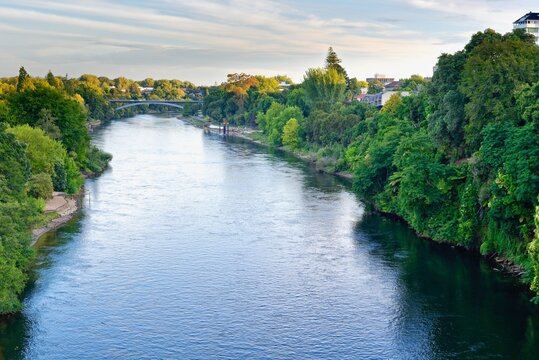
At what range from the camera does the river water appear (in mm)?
34094

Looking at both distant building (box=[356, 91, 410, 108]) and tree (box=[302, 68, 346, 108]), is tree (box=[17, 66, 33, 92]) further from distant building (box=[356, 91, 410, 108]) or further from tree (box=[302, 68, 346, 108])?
distant building (box=[356, 91, 410, 108])

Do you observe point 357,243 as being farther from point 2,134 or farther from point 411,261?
point 2,134

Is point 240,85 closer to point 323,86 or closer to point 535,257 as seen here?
point 323,86

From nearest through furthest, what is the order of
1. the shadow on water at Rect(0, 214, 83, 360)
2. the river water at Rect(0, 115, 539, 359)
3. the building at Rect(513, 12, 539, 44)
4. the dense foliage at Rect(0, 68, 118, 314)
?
the shadow on water at Rect(0, 214, 83, 360)
the river water at Rect(0, 115, 539, 359)
the dense foliage at Rect(0, 68, 118, 314)
the building at Rect(513, 12, 539, 44)

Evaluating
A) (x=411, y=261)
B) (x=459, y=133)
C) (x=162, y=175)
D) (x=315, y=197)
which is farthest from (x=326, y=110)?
(x=411, y=261)

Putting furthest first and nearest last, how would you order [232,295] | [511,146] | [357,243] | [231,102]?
[231,102], [357,243], [511,146], [232,295]

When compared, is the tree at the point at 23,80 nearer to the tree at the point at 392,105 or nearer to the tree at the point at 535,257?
the tree at the point at 392,105

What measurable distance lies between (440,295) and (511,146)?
35.0 feet

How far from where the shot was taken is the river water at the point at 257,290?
34094 millimetres

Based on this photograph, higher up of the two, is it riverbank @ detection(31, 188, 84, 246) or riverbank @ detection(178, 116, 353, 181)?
riverbank @ detection(178, 116, 353, 181)

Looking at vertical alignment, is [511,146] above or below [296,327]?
above

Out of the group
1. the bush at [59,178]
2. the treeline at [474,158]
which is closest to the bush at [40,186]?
the bush at [59,178]

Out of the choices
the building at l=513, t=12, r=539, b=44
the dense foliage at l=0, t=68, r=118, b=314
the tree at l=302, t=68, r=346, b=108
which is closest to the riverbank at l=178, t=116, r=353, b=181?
the tree at l=302, t=68, r=346, b=108

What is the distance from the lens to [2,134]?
48500 mm
